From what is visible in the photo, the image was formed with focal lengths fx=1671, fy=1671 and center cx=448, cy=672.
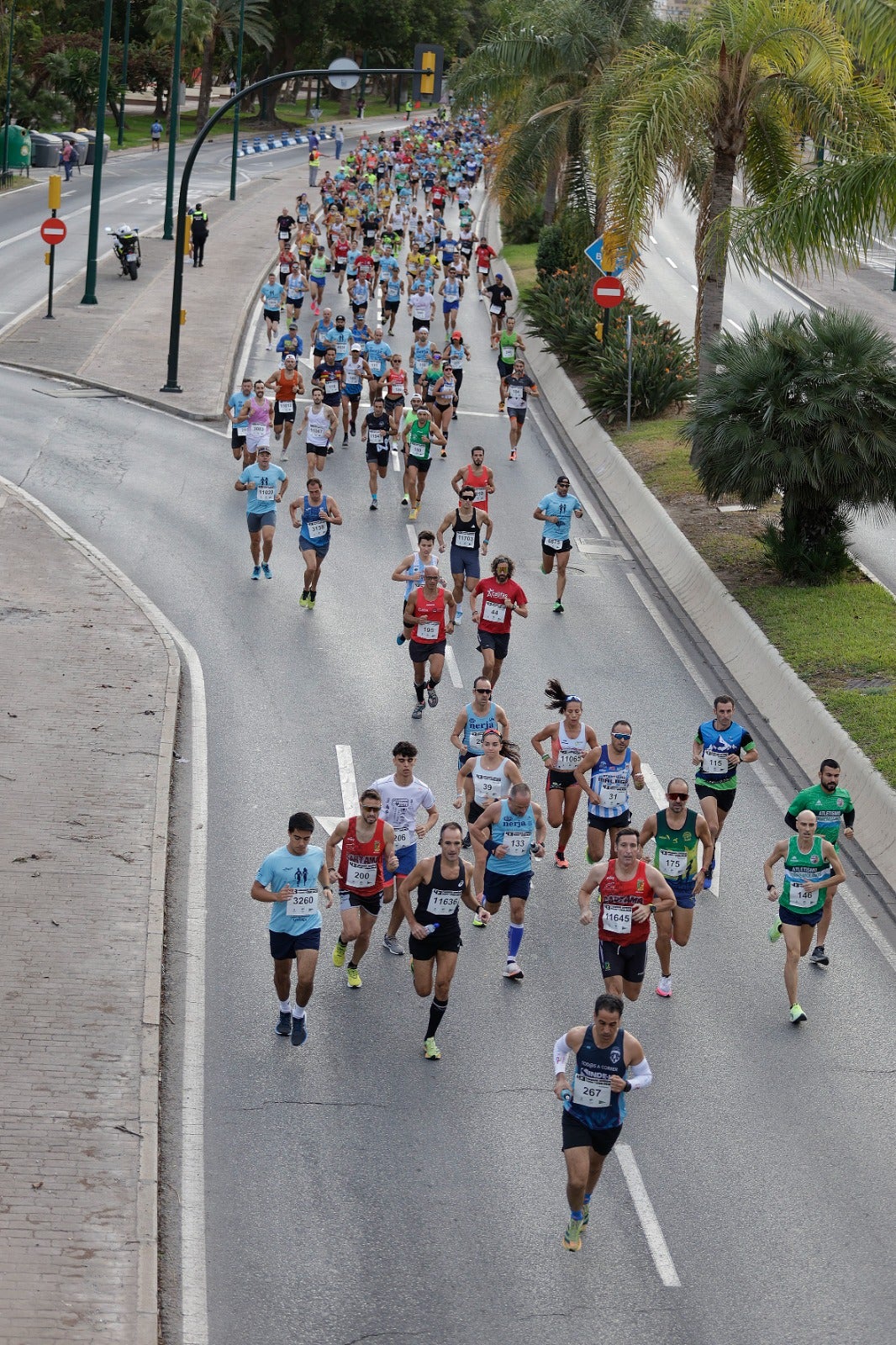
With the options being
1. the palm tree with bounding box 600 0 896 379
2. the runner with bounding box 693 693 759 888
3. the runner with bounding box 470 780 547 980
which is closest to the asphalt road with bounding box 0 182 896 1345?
the runner with bounding box 470 780 547 980

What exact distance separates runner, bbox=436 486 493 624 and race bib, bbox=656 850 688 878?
25.2 ft

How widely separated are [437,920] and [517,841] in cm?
138

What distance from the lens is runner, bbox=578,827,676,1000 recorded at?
11508mm

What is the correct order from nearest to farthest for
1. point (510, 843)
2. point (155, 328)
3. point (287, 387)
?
1. point (510, 843)
2. point (287, 387)
3. point (155, 328)

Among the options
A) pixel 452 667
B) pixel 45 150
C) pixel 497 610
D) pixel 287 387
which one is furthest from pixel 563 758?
pixel 45 150

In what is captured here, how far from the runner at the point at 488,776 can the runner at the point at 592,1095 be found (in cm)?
379

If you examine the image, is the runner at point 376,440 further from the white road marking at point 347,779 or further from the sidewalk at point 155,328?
the white road marking at point 347,779

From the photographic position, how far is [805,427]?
69.3 feet

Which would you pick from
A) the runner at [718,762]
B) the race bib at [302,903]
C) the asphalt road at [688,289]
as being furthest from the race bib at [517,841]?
the asphalt road at [688,289]

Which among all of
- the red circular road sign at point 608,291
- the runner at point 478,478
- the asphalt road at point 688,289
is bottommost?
the runner at point 478,478

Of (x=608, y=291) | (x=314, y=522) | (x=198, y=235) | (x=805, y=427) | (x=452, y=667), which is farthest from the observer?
(x=198, y=235)

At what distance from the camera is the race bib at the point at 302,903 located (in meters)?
11.2

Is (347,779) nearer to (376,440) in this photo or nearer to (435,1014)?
(435,1014)

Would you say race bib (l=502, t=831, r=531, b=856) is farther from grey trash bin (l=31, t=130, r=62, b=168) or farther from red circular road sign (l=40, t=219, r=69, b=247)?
grey trash bin (l=31, t=130, r=62, b=168)
